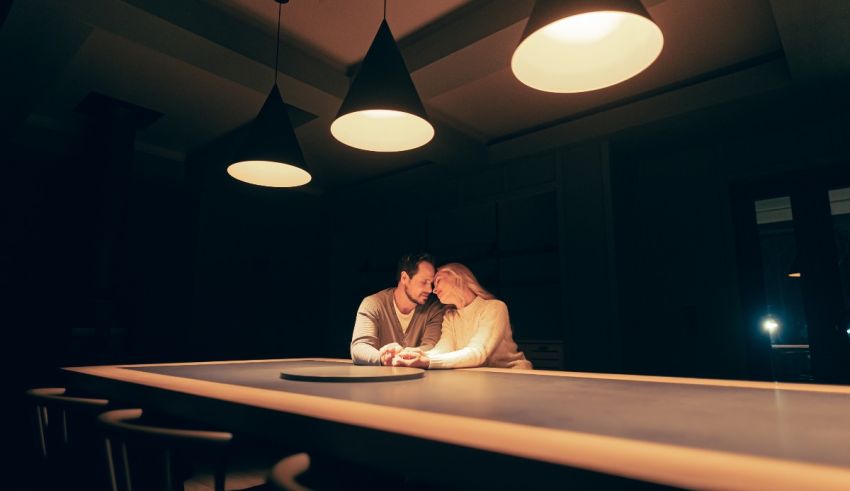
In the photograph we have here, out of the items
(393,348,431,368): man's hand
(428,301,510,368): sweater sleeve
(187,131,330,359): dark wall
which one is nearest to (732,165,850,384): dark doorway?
(428,301,510,368): sweater sleeve

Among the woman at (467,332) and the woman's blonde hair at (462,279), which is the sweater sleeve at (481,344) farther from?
the woman's blonde hair at (462,279)

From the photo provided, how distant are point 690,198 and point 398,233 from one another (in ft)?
9.46

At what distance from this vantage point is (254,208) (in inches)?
210

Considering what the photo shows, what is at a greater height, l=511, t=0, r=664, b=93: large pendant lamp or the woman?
l=511, t=0, r=664, b=93: large pendant lamp

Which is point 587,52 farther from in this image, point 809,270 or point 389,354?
point 809,270

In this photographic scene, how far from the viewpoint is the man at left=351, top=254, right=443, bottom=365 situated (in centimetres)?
257

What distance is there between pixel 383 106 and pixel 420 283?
3.86 feet

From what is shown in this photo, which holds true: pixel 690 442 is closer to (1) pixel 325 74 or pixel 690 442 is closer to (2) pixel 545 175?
(1) pixel 325 74

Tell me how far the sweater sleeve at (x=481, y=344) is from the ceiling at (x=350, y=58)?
1492 millimetres

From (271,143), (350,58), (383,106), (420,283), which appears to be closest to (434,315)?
(420,283)

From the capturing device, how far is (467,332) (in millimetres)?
2529

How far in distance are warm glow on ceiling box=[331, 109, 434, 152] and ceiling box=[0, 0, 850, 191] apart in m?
1.02

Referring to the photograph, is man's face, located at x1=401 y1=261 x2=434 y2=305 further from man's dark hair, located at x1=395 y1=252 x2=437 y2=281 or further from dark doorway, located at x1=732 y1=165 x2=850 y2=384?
dark doorway, located at x1=732 y1=165 x2=850 y2=384

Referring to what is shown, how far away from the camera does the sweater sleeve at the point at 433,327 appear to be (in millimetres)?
2591
